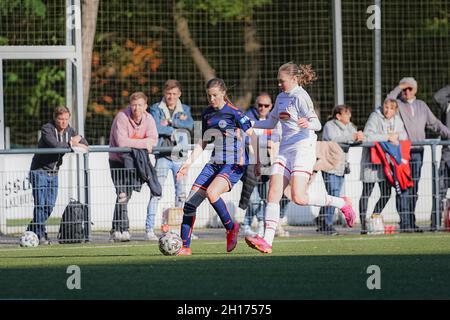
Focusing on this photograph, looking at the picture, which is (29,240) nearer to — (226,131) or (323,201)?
(226,131)

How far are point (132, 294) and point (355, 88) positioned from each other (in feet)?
49.9

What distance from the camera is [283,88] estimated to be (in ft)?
40.7

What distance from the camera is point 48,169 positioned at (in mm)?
15188

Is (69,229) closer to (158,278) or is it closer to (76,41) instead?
(76,41)

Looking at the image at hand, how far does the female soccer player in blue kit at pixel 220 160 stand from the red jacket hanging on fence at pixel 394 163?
3.95 m

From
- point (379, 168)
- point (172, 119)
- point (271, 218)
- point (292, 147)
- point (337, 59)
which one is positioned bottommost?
point (271, 218)

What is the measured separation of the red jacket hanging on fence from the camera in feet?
53.2

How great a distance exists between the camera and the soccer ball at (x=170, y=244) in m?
12.3

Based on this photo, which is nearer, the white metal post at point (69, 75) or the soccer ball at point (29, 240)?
the soccer ball at point (29, 240)

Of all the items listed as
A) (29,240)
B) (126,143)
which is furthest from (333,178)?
(29,240)

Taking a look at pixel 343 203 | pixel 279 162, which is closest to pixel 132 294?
pixel 279 162

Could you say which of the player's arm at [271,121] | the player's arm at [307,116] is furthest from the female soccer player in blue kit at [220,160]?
the player's arm at [307,116]

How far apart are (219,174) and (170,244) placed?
98cm

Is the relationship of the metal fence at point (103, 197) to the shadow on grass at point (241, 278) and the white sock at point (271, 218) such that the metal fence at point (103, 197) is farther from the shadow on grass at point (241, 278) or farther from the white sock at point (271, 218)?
the white sock at point (271, 218)
